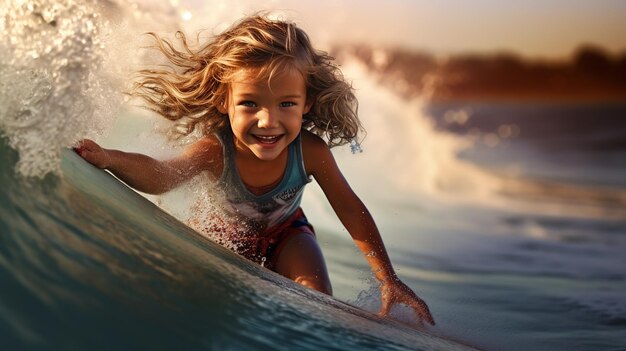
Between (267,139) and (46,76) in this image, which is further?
(267,139)

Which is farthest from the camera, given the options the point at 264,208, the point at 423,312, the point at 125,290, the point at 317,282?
the point at 264,208

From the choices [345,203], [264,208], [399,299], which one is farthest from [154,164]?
[399,299]

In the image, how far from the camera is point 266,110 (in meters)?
1.78

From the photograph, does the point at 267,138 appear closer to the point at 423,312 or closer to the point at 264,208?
the point at 264,208

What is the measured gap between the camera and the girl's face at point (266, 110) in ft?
5.84

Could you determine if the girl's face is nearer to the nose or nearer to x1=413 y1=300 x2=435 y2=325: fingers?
the nose

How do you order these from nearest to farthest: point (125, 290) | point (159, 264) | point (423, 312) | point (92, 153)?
point (125, 290) < point (159, 264) < point (92, 153) < point (423, 312)

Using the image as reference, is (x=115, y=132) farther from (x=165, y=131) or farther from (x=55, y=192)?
(x=55, y=192)

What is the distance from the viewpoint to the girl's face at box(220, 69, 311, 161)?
1779mm

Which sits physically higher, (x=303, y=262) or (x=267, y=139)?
(x=267, y=139)

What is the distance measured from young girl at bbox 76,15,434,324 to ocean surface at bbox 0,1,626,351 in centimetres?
7

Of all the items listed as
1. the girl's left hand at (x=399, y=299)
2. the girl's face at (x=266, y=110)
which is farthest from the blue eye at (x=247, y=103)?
the girl's left hand at (x=399, y=299)

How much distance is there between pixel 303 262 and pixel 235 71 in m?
0.44

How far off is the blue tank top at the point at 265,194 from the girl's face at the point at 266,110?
9 cm
